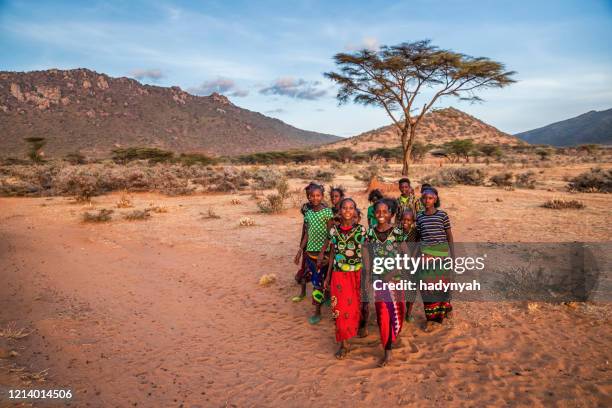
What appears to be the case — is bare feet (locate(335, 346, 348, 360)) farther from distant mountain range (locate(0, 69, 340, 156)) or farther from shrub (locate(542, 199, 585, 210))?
distant mountain range (locate(0, 69, 340, 156))

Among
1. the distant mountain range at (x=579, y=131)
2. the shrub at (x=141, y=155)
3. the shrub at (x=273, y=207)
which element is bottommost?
the shrub at (x=273, y=207)

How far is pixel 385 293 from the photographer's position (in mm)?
3395

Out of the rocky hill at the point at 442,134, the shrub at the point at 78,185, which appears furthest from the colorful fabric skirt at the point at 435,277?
the rocky hill at the point at 442,134

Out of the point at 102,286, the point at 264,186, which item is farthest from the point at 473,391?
the point at 264,186

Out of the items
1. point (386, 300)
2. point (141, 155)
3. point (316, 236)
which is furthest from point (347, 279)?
point (141, 155)

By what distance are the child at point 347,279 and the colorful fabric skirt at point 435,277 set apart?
89 cm

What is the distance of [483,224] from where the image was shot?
9.60m

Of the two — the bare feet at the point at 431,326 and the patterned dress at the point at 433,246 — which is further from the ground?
the patterned dress at the point at 433,246

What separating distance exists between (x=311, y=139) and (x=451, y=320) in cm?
10417

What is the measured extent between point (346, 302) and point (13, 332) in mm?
3920

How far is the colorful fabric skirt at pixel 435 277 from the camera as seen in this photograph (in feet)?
13.2

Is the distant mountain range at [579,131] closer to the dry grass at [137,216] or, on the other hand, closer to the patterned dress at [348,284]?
the dry grass at [137,216]

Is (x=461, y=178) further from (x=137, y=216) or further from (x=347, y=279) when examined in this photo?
(x=347, y=279)

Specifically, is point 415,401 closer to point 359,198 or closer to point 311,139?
point 359,198
